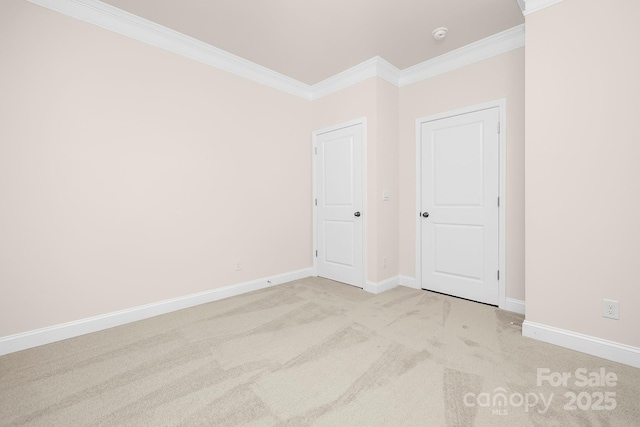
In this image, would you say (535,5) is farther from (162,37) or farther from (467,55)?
(162,37)

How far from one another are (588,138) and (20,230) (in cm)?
431

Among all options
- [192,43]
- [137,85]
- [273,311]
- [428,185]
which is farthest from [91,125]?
[428,185]

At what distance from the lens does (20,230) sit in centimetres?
214

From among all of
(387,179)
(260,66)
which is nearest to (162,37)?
(260,66)

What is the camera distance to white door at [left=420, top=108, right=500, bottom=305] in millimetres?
2988

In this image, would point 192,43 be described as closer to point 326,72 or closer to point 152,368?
point 326,72

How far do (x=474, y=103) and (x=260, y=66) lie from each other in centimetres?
259

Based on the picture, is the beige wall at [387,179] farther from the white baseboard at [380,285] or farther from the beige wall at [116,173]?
the beige wall at [116,173]

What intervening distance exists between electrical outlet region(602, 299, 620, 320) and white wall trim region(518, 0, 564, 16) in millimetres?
2257

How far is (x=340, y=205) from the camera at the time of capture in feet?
12.8

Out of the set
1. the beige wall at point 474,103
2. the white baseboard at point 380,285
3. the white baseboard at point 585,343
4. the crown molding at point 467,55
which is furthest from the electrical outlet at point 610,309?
the crown molding at point 467,55

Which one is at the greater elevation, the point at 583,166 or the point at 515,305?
the point at 583,166

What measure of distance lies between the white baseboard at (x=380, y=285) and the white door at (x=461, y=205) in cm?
38

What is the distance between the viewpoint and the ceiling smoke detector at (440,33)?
9.08ft
